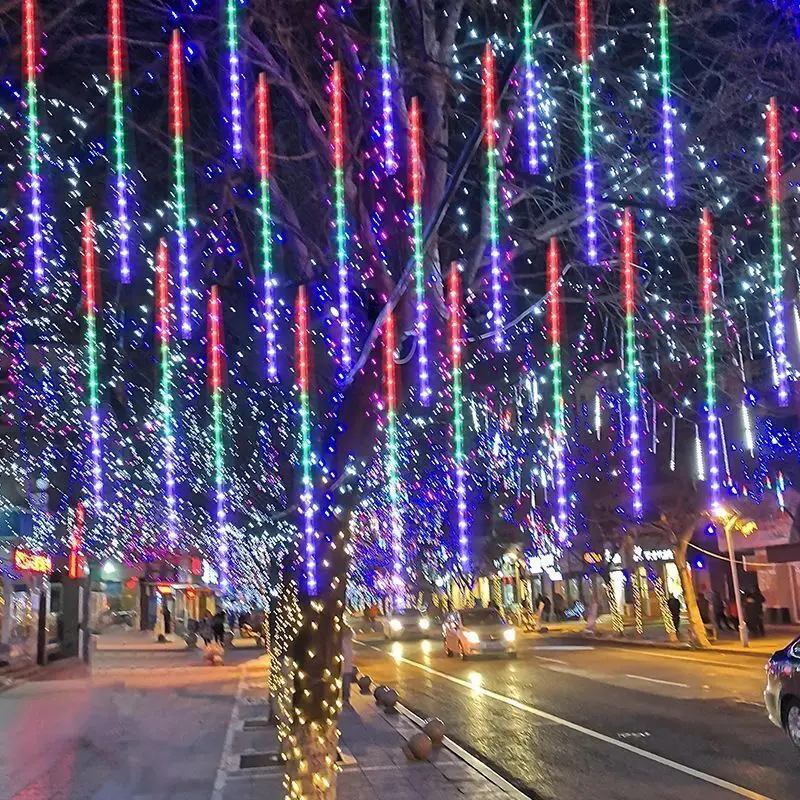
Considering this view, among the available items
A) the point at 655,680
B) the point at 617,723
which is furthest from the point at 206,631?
the point at 617,723

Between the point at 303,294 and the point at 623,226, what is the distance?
136 inches

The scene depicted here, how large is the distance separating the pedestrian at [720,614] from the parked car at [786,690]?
21.3m

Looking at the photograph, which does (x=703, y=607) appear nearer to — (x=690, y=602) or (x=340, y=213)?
(x=690, y=602)

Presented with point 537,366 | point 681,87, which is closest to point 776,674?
point 681,87

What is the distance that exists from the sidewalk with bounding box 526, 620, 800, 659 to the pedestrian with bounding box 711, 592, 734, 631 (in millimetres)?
605

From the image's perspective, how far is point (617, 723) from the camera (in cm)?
1364

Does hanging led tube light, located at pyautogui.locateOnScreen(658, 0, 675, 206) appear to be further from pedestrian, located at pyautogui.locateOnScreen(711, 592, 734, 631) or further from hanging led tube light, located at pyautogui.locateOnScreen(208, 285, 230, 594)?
pedestrian, located at pyautogui.locateOnScreen(711, 592, 734, 631)

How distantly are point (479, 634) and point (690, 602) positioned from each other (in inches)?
241

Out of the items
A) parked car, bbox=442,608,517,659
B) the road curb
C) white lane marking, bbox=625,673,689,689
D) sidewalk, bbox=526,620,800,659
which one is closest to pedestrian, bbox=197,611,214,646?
parked car, bbox=442,608,517,659

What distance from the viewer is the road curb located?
24045mm

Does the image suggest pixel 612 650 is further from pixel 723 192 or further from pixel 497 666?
pixel 723 192

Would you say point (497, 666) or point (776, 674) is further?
point (497, 666)

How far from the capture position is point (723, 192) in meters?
10.8

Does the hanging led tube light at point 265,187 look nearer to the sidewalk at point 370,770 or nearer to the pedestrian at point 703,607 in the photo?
the sidewalk at point 370,770
